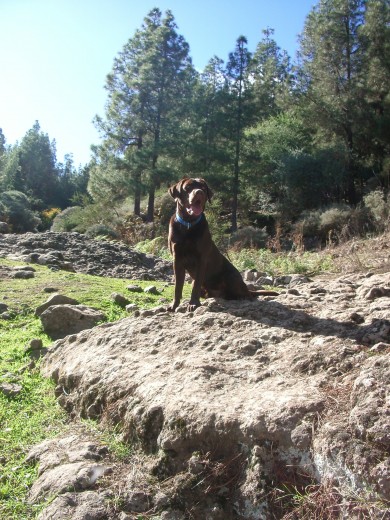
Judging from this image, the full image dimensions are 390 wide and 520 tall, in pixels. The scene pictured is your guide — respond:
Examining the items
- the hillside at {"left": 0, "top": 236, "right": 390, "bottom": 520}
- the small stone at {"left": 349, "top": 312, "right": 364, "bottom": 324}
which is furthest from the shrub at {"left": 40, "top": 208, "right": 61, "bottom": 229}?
the small stone at {"left": 349, "top": 312, "right": 364, "bottom": 324}

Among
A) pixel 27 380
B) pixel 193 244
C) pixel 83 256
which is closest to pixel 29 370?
pixel 27 380

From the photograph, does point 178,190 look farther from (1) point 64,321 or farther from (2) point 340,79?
(2) point 340,79

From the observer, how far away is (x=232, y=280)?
5098 mm

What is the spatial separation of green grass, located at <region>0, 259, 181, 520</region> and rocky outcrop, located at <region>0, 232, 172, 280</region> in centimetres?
146

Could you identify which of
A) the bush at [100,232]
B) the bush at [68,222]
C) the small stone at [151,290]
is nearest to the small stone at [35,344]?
the small stone at [151,290]

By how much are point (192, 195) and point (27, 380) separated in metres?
2.18

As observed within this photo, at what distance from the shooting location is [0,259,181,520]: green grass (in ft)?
8.73

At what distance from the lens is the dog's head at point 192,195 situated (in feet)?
15.1

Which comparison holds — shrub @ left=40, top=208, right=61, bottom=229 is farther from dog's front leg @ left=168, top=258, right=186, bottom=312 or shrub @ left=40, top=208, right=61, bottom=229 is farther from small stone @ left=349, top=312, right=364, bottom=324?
small stone @ left=349, top=312, right=364, bottom=324

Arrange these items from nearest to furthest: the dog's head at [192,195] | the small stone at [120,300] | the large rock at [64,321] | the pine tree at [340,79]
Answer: the dog's head at [192,195] < the large rock at [64,321] < the small stone at [120,300] < the pine tree at [340,79]

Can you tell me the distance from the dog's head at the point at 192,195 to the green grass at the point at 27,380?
1.98 meters

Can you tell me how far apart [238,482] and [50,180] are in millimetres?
62813

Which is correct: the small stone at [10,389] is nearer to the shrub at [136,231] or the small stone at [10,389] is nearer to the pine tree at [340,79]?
the shrub at [136,231]

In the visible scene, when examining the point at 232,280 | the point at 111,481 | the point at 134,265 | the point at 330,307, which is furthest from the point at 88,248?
the point at 111,481
